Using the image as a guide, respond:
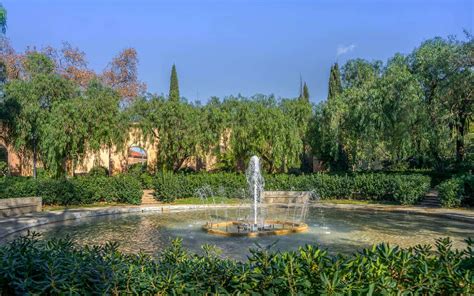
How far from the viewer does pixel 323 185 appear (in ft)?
72.2

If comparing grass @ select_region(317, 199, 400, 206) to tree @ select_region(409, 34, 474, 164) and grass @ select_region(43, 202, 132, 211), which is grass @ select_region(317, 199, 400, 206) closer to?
tree @ select_region(409, 34, 474, 164)

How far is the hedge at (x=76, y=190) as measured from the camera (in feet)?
59.5

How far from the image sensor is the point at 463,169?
23500 mm

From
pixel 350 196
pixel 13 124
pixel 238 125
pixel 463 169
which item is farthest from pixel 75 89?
pixel 463 169

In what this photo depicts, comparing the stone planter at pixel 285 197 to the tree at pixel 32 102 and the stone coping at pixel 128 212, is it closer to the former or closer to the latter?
the stone coping at pixel 128 212

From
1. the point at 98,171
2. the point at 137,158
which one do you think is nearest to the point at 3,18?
the point at 98,171

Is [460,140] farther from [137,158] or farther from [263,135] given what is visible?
[137,158]

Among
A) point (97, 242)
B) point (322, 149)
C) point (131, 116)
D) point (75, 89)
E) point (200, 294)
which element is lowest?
point (97, 242)

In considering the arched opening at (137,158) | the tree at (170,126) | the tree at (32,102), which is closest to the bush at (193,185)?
the tree at (170,126)

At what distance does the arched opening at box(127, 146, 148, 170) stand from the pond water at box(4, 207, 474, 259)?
13346mm

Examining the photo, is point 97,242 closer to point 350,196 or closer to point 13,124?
point 350,196

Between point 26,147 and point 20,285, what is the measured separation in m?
28.6

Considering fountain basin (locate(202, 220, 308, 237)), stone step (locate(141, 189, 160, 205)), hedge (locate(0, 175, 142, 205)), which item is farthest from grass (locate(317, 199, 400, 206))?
hedge (locate(0, 175, 142, 205))

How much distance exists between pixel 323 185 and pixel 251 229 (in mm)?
10011
